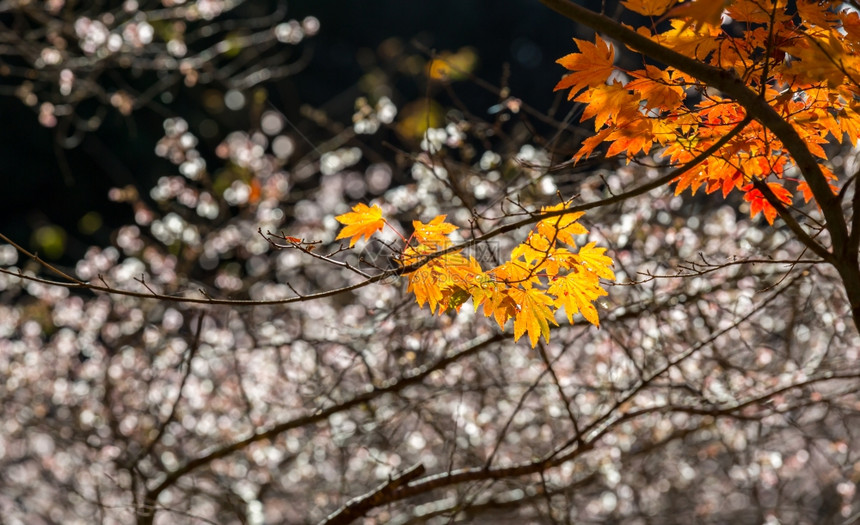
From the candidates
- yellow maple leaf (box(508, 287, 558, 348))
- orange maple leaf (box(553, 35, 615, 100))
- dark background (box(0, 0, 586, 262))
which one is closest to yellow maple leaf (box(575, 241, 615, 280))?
yellow maple leaf (box(508, 287, 558, 348))

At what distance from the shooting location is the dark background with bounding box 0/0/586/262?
39.1 feet

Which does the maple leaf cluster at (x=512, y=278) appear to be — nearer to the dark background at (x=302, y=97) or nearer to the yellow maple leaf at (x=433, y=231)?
the yellow maple leaf at (x=433, y=231)

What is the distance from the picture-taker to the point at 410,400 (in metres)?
3.34

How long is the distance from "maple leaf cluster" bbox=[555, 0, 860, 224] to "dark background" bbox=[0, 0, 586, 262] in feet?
29.5

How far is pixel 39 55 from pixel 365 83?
5.26 meters

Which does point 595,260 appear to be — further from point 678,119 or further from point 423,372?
point 423,372

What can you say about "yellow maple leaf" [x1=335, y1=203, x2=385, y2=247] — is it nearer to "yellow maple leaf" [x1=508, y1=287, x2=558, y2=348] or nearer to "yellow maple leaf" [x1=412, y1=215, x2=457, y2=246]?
"yellow maple leaf" [x1=412, y1=215, x2=457, y2=246]

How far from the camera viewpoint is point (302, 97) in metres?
13.6

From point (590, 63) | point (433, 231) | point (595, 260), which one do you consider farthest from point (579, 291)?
point (590, 63)

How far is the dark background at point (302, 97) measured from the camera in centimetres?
1191

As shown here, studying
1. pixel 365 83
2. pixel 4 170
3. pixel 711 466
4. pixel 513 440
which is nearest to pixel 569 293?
pixel 513 440

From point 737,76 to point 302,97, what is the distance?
41.1 feet

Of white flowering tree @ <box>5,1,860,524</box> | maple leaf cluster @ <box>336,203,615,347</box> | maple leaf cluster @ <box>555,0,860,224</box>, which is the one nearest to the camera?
maple leaf cluster @ <box>555,0,860,224</box>

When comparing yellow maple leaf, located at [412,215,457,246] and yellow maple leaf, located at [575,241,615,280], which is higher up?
yellow maple leaf, located at [412,215,457,246]
